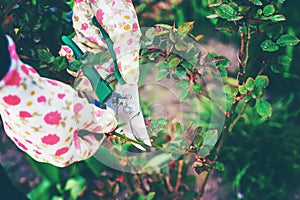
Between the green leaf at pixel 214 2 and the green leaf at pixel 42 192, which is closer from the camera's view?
the green leaf at pixel 214 2

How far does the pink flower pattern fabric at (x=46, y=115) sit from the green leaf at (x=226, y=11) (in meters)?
0.36

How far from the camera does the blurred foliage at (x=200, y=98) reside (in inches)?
53.2

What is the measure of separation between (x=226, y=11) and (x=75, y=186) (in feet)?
3.12

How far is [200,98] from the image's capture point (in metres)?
2.05

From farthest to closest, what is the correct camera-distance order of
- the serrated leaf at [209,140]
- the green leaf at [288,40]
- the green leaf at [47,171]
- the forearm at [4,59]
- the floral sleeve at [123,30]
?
the green leaf at [47,171], the serrated leaf at [209,140], the green leaf at [288,40], the floral sleeve at [123,30], the forearm at [4,59]

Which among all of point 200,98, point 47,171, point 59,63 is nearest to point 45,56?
point 59,63

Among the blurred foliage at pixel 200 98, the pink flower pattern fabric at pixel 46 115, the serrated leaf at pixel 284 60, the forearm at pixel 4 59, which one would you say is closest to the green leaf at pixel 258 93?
the blurred foliage at pixel 200 98

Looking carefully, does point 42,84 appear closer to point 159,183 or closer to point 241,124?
point 159,183

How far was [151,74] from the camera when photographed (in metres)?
1.91

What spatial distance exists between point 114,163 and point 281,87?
0.73 metres

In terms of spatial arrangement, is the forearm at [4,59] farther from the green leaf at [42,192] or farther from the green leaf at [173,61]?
the green leaf at [42,192]

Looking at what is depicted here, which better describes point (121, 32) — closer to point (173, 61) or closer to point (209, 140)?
point (173, 61)

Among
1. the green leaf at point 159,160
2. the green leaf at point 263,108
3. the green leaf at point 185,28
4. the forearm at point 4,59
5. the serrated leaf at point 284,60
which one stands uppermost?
the forearm at point 4,59

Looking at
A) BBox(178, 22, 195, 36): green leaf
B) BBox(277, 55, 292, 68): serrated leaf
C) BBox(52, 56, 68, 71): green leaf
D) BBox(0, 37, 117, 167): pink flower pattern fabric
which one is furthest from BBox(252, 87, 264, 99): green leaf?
BBox(52, 56, 68, 71): green leaf
